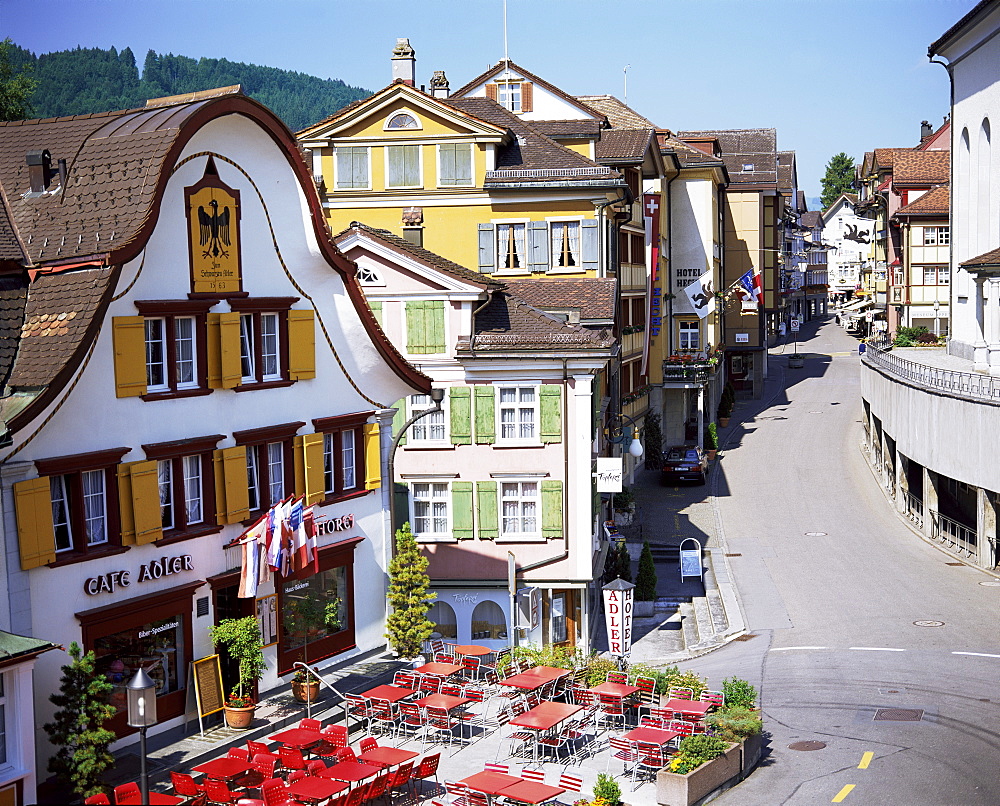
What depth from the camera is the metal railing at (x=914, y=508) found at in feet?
158

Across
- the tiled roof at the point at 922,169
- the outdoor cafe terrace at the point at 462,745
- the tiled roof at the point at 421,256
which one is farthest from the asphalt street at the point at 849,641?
the tiled roof at the point at 922,169

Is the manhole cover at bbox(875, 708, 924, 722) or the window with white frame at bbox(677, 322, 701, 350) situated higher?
the window with white frame at bbox(677, 322, 701, 350)

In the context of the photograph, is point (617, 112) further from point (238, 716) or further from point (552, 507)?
point (238, 716)

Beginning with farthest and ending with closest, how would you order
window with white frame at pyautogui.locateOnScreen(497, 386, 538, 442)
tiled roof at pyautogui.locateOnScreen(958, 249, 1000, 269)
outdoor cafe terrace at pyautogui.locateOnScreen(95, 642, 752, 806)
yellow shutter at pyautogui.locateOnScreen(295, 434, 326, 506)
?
tiled roof at pyautogui.locateOnScreen(958, 249, 1000, 269), window with white frame at pyautogui.locateOnScreen(497, 386, 538, 442), yellow shutter at pyautogui.locateOnScreen(295, 434, 326, 506), outdoor cafe terrace at pyautogui.locateOnScreen(95, 642, 752, 806)

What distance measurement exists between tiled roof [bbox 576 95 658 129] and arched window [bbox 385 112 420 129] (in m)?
22.6

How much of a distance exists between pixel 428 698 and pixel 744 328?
68.0 meters

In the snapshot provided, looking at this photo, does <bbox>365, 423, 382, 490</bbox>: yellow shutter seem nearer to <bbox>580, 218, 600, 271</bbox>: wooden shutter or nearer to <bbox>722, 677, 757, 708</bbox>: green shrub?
<bbox>722, 677, 757, 708</bbox>: green shrub

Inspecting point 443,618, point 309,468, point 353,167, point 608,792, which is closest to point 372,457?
point 309,468

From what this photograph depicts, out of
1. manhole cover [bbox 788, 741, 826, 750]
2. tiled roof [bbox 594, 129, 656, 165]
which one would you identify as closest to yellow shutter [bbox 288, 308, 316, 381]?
manhole cover [bbox 788, 741, 826, 750]

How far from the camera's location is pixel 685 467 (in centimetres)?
5741

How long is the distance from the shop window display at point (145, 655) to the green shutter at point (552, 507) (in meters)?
14.1

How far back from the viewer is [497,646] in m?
34.5

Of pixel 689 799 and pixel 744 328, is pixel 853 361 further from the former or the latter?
pixel 689 799

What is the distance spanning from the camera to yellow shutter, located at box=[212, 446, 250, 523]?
76.5ft
